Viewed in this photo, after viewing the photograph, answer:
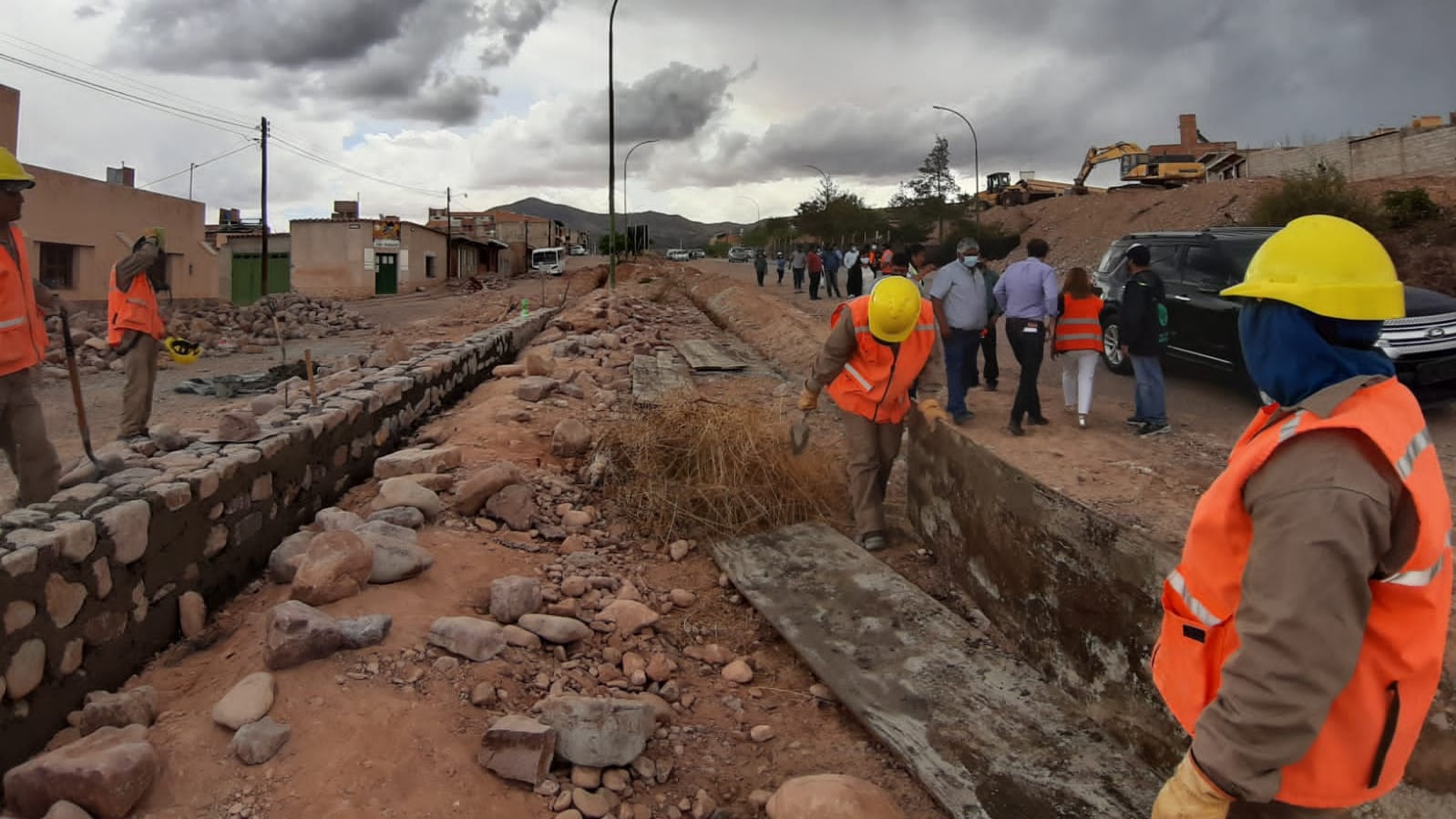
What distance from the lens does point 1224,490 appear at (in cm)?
148

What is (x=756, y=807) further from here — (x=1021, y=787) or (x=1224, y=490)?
(x=1224, y=490)

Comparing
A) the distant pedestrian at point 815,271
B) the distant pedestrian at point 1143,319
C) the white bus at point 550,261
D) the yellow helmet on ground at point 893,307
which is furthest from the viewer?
the white bus at point 550,261

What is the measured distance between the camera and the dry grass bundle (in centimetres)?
493


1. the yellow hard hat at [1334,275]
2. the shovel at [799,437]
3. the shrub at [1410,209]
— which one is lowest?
the shovel at [799,437]

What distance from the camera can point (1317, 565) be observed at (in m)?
1.29

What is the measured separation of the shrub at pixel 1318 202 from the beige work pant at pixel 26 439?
20167mm

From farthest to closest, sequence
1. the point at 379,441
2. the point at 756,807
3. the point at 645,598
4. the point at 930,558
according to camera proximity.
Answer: the point at 379,441 → the point at 930,558 → the point at 645,598 → the point at 756,807

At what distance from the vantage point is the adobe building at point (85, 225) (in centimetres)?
1727

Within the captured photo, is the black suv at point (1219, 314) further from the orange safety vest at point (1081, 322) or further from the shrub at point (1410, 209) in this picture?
the shrub at point (1410, 209)

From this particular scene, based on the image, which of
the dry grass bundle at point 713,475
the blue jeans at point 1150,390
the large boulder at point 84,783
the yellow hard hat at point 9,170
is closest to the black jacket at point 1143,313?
the blue jeans at point 1150,390

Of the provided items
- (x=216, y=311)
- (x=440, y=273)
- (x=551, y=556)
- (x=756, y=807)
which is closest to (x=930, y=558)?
(x=551, y=556)

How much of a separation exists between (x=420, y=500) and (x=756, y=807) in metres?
2.44

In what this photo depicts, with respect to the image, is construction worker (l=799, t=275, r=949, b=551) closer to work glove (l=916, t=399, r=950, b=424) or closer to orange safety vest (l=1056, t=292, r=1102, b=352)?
work glove (l=916, t=399, r=950, b=424)

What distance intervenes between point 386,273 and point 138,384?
1289 inches
